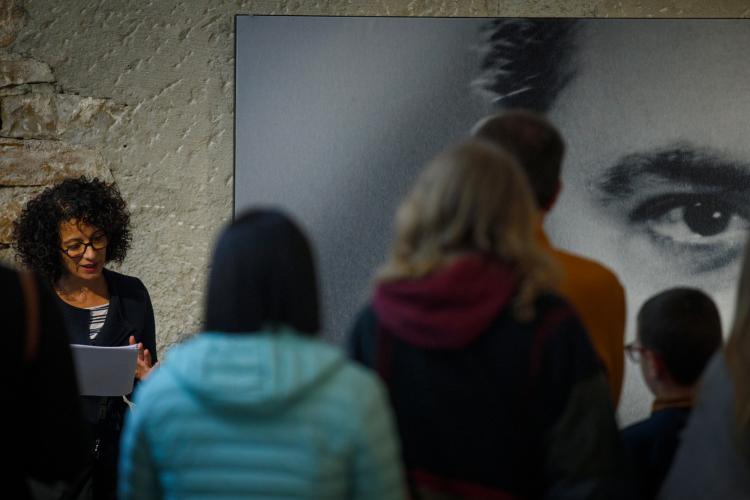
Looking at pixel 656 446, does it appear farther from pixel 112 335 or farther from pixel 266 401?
pixel 112 335

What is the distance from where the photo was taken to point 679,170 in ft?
11.5

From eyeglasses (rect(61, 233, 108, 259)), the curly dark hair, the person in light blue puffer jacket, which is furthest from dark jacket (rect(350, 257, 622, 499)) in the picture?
the curly dark hair

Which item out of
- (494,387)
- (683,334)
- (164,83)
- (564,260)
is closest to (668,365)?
(683,334)

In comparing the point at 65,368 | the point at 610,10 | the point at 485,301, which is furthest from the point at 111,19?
the point at 485,301

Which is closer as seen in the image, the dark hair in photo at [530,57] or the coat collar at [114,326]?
the coat collar at [114,326]

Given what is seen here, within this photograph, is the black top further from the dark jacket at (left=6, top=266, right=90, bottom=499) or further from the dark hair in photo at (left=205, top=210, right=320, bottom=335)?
the dark jacket at (left=6, top=266, right=90, bottom=499)

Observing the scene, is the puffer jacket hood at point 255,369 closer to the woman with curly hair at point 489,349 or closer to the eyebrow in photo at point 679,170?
the woman with curly hair at point 489,349

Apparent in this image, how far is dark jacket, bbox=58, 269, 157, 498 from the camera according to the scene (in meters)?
2.92

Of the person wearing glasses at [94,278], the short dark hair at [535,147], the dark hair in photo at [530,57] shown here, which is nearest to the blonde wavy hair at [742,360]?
the short dark hair at [535,147]

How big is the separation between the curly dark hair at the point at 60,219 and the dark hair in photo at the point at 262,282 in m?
2.04

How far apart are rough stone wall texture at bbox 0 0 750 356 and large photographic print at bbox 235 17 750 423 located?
4.4 inches

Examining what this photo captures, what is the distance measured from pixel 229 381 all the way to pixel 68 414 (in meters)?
0.35

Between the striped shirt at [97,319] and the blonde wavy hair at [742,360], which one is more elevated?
the blonde wavy hair at [742,360]

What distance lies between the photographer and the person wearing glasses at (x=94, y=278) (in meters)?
2.94
